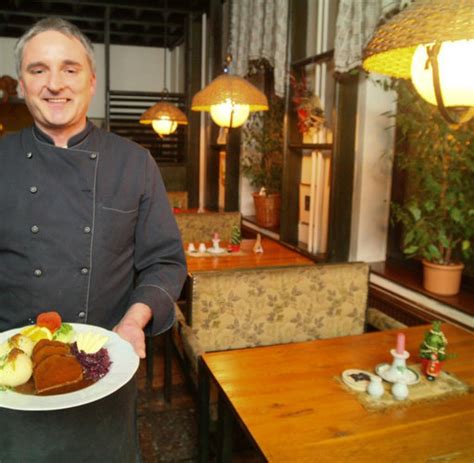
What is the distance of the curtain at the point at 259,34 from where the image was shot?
476cm

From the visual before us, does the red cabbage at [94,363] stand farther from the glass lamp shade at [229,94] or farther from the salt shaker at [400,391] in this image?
the glass lamp shade at [229,94]

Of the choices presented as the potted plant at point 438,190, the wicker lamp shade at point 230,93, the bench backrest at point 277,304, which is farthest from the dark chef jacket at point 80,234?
the wicker lamp shade at point 230,93

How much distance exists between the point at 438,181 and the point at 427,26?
1.78m

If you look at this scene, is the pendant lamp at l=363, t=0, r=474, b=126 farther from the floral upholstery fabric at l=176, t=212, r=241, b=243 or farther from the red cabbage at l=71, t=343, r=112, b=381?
the floral upholstery fabric at l=176, t=212, r=241, b=243

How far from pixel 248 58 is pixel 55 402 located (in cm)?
507

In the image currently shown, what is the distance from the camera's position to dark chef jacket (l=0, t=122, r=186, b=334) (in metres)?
1.44

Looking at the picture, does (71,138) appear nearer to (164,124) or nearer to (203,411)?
(203,411)

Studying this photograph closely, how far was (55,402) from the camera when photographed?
1063 mm

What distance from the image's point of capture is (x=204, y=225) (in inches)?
193

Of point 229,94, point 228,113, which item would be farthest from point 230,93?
point 228,113

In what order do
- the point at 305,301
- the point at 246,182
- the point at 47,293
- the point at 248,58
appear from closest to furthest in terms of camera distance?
the point at 47,293 < the point at 305,301 < the point at 248,58 < the point at 246,182

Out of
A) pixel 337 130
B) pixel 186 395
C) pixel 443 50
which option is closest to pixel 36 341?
pixel 443 50

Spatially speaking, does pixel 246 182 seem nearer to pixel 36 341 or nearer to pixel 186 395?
pixel 186 395

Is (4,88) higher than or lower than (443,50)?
higher
